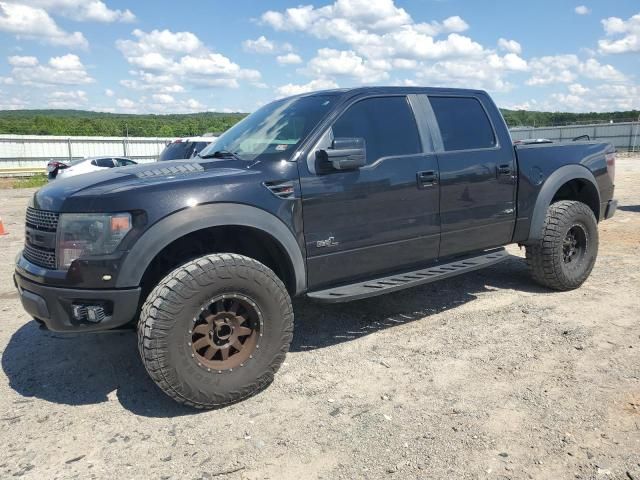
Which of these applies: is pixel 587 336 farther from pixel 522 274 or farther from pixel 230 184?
pixel 230 184

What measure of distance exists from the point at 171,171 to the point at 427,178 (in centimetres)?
195

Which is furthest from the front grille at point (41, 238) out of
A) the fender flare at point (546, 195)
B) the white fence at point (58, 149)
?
the white fence at point (58, 149)

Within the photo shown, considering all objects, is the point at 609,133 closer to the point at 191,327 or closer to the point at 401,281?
the point at 401,281

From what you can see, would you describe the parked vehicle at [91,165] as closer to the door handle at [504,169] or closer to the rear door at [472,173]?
the rear door at [472,173]

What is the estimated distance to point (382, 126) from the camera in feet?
13.5

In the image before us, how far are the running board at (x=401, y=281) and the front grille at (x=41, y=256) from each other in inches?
64.5

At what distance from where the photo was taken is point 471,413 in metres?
3.14

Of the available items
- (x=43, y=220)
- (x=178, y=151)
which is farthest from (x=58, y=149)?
(x=43, y=220)

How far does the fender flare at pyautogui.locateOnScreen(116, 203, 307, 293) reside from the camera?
3.05m

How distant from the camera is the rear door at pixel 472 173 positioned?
173 inches

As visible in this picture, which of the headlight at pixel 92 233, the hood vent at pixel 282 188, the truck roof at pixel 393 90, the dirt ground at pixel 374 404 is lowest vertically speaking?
the dirt ground at pixel 374 404

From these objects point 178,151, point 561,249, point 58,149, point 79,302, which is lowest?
point 561,249

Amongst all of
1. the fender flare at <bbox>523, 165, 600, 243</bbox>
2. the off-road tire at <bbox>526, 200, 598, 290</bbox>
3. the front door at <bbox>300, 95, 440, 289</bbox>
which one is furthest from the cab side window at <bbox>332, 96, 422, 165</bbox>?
the off-road tire at <bbox>526, 200, 598, 290</bbox>

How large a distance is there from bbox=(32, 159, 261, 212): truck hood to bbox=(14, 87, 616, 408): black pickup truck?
0.6 inches
